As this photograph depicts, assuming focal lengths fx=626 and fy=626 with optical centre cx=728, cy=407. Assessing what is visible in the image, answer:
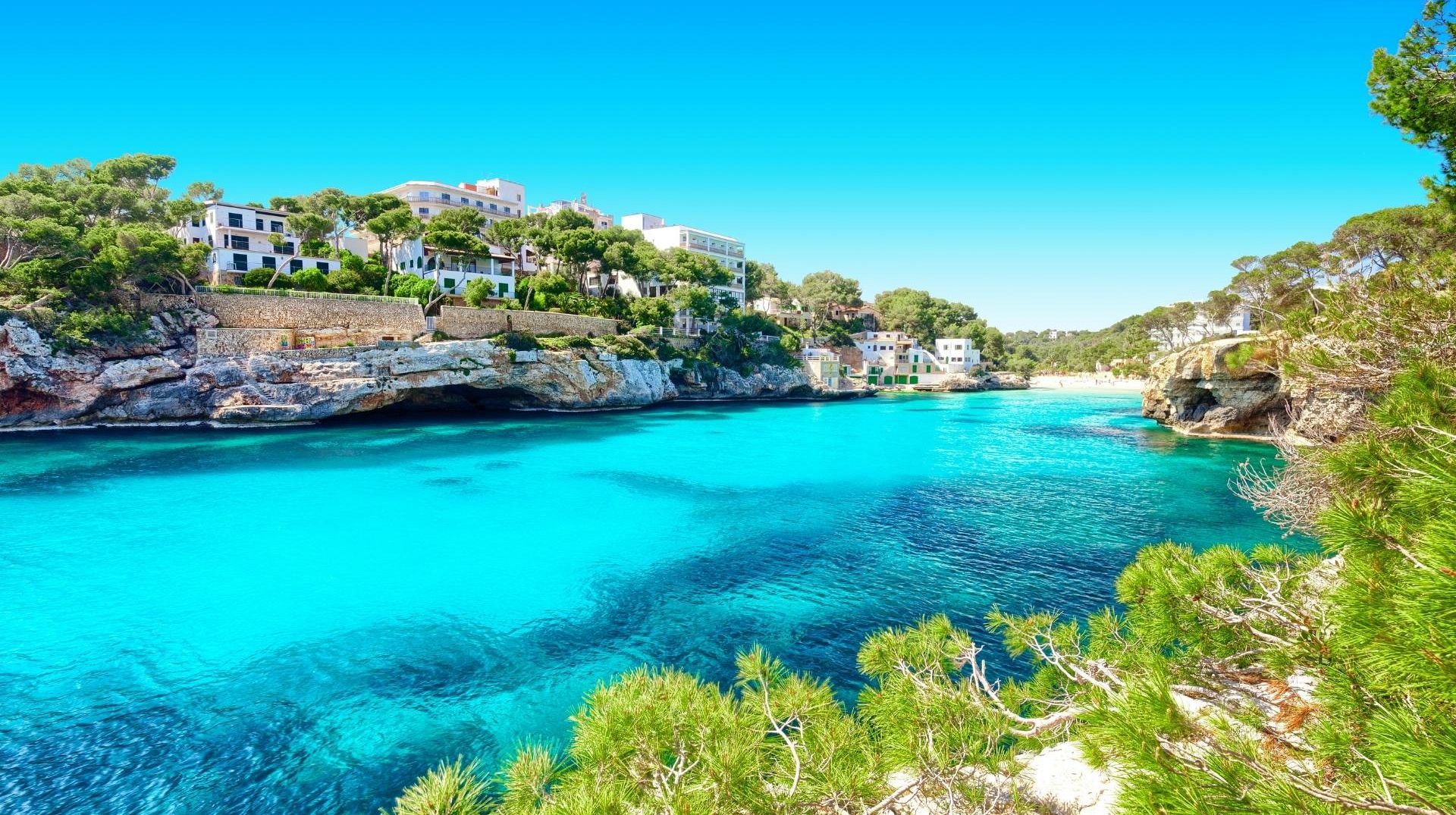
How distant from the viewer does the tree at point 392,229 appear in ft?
129

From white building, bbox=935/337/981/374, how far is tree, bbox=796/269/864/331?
43.8 feet

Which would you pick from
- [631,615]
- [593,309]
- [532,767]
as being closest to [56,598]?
[631,615]

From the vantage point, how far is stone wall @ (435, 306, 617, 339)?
38781mm

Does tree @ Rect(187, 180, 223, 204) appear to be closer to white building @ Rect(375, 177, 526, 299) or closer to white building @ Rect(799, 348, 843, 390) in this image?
white building @ Rect(375, 177, 526, 299)

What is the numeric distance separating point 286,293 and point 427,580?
3051 cm

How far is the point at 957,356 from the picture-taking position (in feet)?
273

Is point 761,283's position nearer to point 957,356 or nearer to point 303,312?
point 957,356

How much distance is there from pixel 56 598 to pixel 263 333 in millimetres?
26862

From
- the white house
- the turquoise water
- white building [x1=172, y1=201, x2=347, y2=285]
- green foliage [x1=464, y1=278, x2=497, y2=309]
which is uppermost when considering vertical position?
white building [x1=172, y1=201, x2=347, y2=285]

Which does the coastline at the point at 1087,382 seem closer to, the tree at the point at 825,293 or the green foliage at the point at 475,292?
the tree at the point at 825,293

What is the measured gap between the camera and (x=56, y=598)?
11.2m

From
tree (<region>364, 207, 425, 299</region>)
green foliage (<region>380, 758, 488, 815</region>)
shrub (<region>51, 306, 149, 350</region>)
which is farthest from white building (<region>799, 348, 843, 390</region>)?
green foliage (<region>380, 758, 488, 815</region>)

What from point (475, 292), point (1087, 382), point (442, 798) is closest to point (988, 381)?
point (1087, 382)

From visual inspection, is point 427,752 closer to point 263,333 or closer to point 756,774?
point 756,774
